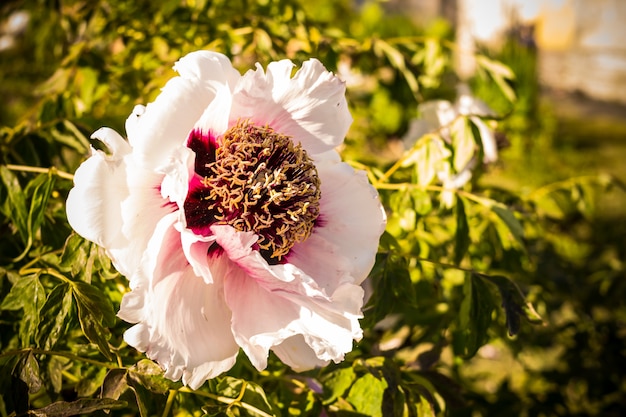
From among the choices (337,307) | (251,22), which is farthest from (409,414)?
(251,22)

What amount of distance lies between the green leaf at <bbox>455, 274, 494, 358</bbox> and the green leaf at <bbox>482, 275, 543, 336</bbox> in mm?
17

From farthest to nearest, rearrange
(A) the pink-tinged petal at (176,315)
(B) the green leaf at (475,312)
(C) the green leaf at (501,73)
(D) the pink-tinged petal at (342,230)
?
(C) the green leaf at (501,73)
(B) the green leaf at (475,312)
(D) the pink-tinged petal at (342,230)
(A) the pink-tinged petal at (176,315)

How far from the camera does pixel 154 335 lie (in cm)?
53

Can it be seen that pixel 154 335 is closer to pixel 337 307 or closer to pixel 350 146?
pixel 337 307

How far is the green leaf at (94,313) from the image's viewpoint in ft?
1.84

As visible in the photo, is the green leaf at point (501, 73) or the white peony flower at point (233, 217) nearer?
the white peony flower at point (233, 217)

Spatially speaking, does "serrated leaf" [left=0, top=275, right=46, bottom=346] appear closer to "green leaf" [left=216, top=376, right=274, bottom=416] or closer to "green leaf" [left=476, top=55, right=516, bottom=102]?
"green leaf" [left=216, top=376, right=274, bottom=416]

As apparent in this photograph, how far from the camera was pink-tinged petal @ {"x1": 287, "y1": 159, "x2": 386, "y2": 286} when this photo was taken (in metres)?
0.63

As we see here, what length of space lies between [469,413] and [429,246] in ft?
1.03

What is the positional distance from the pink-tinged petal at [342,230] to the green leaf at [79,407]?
0.68ft

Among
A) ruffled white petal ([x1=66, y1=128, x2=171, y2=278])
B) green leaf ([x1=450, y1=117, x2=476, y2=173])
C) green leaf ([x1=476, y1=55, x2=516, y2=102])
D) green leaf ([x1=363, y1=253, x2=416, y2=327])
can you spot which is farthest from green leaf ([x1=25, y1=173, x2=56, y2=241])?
green leaf ([x1=476, y1=55, x2=516, y2=102])

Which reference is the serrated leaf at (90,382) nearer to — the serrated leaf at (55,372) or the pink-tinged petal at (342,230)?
the serrated leaf at (55,372)

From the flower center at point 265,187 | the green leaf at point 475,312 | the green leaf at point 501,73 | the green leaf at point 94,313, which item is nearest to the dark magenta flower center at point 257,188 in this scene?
the flower center at point 265,187

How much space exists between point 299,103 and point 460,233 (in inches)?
11.6
